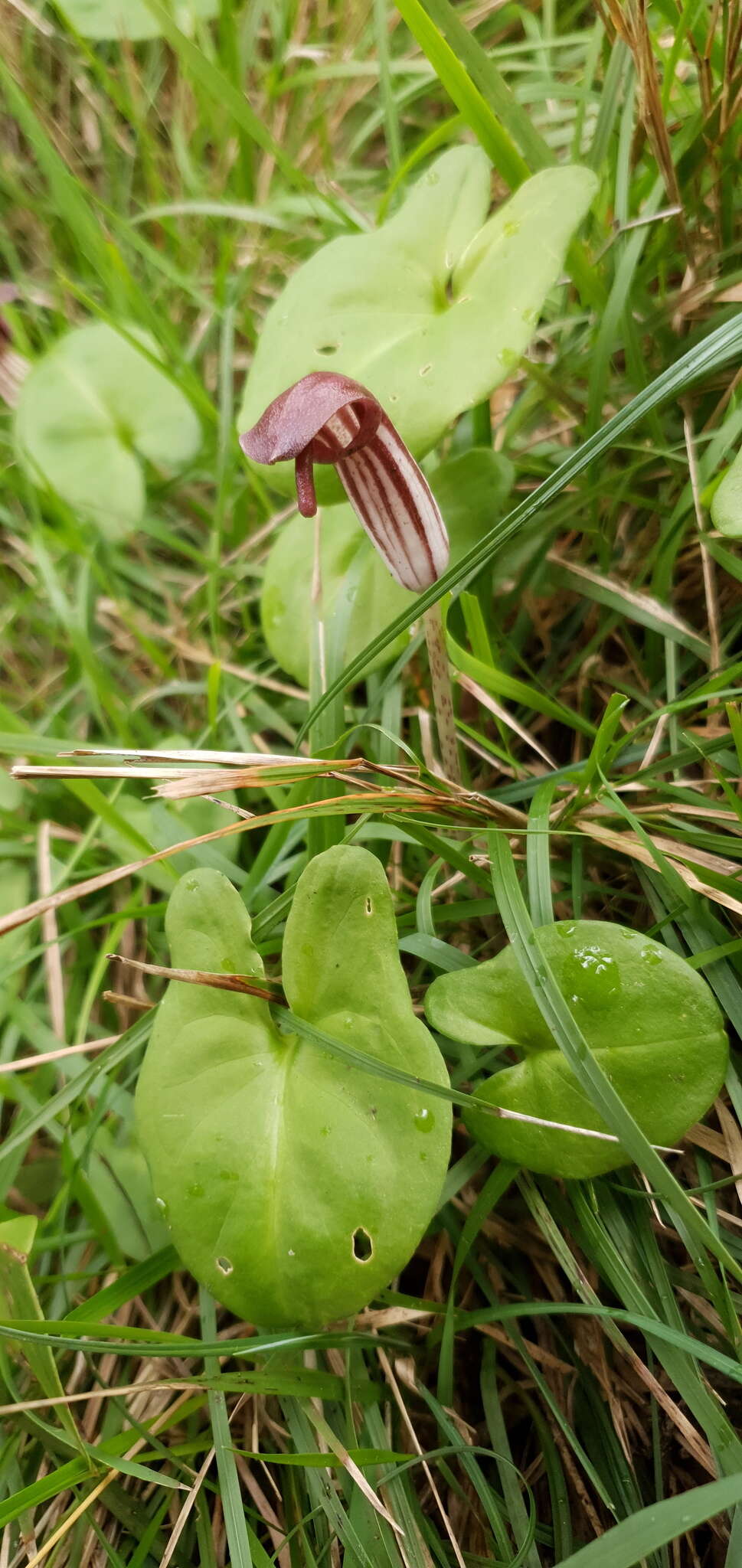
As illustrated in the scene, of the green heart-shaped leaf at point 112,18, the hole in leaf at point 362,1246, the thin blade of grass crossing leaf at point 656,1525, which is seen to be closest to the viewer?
the thin blade of grass crossing leaf at point 656,1525

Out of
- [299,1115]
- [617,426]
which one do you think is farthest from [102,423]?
[299,1115]

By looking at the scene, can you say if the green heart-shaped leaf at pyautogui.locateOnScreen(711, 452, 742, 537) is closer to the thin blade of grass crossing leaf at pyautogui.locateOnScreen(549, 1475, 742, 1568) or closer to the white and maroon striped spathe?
the white and maroon striped spathe

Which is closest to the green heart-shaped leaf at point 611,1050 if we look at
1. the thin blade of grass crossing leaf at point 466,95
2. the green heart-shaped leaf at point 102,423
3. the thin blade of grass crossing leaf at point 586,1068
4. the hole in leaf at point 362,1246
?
the thin blade of grass crossing leaf at point 586,1068

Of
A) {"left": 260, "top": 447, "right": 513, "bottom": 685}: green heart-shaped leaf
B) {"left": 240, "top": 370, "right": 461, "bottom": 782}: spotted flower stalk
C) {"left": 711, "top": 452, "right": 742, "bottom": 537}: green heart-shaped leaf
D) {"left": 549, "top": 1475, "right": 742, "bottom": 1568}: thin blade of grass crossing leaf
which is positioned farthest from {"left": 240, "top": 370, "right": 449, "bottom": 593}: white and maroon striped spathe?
{"left": 549, "top": 1475, "right": 742, "bottom": 1568}: thin blade of grass crossing leaf

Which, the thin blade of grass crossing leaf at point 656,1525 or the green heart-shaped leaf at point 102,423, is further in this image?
the green heart-shaped leaf at point 102,423

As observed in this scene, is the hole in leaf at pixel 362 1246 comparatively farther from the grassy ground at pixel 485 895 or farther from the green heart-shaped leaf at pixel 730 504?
the green heart-shaped leaf at pixel 730 504

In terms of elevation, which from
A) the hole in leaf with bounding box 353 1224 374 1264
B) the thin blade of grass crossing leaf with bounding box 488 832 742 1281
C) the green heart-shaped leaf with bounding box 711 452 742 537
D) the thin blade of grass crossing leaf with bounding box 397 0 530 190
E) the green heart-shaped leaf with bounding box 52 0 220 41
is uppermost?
the green heart-shaped leaf with bounding box 52 0 220 41

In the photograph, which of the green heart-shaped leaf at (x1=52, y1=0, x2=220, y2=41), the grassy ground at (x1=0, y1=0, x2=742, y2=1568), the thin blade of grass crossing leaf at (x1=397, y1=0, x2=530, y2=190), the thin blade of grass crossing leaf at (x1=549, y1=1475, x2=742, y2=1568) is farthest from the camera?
the green heart-shaped leaf at (x1=52, y1=0, x2=220, y2=41)
